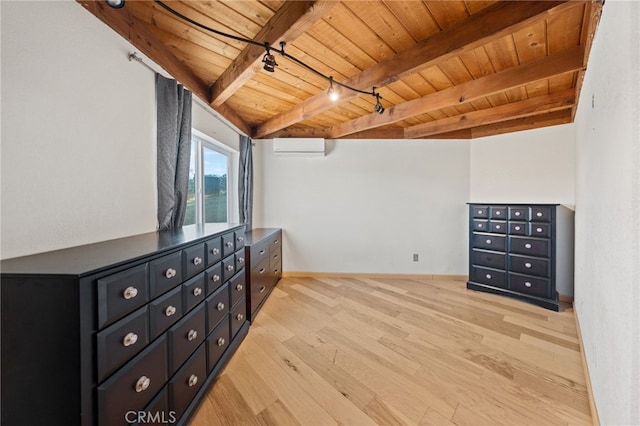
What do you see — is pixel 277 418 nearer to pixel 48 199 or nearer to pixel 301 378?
pixel 301 378

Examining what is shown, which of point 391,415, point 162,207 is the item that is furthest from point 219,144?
A: point 391,415

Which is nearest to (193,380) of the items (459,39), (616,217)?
(616,217)

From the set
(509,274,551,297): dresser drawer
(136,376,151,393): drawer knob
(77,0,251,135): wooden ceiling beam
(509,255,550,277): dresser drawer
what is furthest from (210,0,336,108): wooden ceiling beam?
(509,274,551,297): dresser drawer

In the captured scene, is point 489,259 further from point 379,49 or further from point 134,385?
point 134,385

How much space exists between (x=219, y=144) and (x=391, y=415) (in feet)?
9.78

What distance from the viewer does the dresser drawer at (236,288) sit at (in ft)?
6.10

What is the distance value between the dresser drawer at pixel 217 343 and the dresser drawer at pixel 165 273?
57 centimetres

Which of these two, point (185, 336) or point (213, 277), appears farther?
point (213, 277)

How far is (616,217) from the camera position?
106 centimetres

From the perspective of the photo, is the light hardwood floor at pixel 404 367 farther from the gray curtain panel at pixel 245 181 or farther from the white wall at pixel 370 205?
the gray curtain panel at pixel 245 181

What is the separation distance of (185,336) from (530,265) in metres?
3.54

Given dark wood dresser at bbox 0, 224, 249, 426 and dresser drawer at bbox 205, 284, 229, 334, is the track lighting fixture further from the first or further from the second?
dresser drawer at bbox 205, 284, 229, 334

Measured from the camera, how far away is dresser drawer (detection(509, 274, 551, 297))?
2.69 m

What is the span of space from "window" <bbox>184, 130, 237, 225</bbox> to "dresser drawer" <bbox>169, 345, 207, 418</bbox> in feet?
4.67
